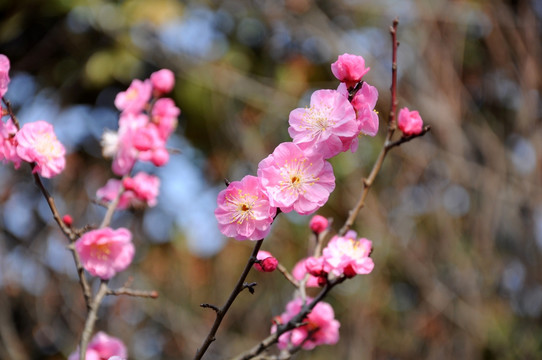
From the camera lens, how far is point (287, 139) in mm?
3266

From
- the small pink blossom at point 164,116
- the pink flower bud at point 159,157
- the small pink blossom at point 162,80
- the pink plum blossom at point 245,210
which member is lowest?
the pink flower bud at point 159,157

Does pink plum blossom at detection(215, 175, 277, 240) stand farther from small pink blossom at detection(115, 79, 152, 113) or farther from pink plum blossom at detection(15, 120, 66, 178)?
small pink blossom at detection(115, 79, 152, 113)

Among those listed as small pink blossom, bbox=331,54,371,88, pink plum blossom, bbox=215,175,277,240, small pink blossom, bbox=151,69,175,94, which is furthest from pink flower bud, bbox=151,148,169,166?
small pink blossom, bbox=331,54,371,88

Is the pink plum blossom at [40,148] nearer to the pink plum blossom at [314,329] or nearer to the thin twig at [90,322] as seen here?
the thin twig at [90,322]

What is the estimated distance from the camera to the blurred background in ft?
7.47

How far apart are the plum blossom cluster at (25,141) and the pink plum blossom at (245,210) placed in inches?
16.2

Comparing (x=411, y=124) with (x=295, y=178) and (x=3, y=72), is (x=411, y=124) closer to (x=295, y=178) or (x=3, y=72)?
(x=295, y=178)

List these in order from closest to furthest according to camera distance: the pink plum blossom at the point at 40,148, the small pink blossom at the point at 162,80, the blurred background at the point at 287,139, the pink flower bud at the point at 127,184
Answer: the pink plum blossom at the point at 40,148 → the pink flower bud at the point at 127,184 → the small pink blossom at the point at 162,80 → the blurred background at the point at 287,139

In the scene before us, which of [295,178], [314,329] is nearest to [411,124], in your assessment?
[295,178]

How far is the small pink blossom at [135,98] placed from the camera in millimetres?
1342

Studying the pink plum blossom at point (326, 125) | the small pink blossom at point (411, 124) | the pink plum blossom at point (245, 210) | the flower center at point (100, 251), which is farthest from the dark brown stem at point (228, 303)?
the flower center at point (100, 251)

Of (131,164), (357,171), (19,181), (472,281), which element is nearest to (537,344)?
(472,281)

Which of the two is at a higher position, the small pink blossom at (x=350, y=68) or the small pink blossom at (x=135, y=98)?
the small pink blossom at (x=350, y=68)

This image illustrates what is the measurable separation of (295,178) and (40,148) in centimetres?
56
